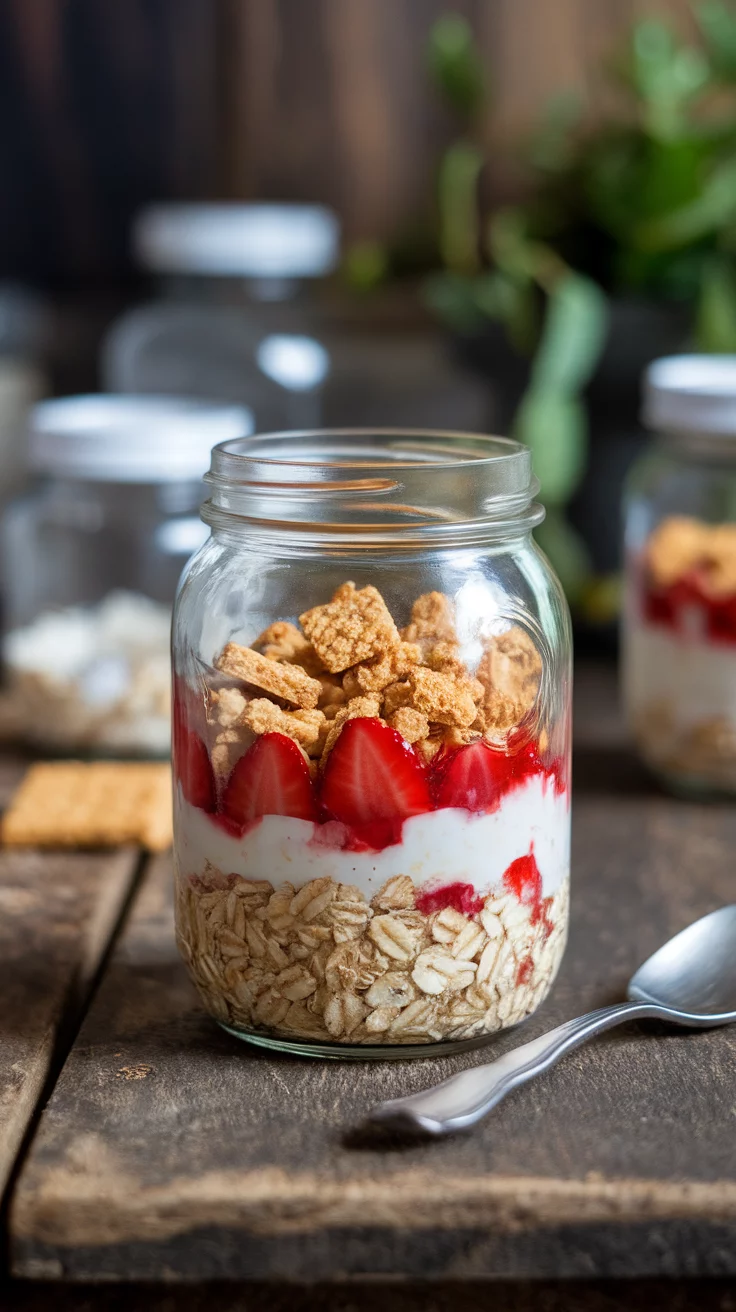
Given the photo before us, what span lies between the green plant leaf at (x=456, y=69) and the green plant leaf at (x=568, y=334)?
0.26m

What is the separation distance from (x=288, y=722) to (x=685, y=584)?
545 mm

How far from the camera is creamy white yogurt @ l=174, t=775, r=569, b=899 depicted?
720 mm

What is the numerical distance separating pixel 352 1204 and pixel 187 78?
4.70 ft

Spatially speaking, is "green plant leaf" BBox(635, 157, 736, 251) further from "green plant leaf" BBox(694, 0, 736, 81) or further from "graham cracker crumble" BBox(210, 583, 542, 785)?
"graham cracker crumble" BBox(210, 583, 542, 785)

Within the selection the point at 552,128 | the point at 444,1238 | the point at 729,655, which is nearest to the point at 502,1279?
the point at 444,1238

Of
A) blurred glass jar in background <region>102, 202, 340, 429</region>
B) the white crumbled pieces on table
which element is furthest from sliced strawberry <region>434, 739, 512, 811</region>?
blurred glass jar in background <region>102, 202, 340, 429</region>

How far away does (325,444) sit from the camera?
884 millimetres

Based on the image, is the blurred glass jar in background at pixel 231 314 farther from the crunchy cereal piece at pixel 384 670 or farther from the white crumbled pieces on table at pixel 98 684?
the crunchy cereal piece at pixel 384 670

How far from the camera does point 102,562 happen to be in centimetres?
136

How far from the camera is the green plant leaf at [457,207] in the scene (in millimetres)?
1609

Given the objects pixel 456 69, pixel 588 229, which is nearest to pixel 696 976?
pixel 588 229

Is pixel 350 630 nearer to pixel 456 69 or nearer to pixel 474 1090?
pixel 474 1090

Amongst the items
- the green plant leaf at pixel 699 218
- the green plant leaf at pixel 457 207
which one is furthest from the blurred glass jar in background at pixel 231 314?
the green plant leaf at pixel 699 218

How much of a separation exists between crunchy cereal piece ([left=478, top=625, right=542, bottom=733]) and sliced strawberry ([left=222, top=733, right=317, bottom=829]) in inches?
3.8
